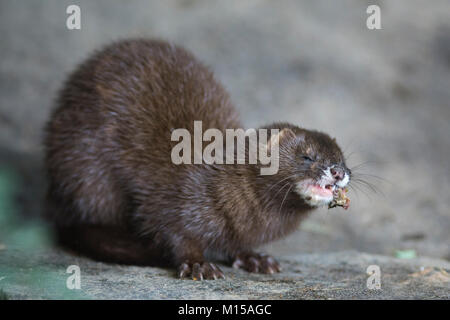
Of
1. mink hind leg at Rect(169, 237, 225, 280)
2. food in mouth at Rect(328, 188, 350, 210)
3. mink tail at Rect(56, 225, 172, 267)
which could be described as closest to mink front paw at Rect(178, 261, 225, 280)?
mink hind leg at Rect(169, 237, 225, 280)

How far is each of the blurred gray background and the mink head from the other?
1.39 m

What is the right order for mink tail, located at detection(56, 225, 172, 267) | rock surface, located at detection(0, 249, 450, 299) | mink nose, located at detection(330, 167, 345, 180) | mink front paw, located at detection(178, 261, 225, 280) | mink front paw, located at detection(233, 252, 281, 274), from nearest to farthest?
rock surface, located at detection(0, 249, 450, 299) → mink nose, located at detection(330, 167, 345, 180) → mink front paw, located at detection(178, 261, 225, 280) → mink tail, located at detection(56, 225, 172, 267) → mink front paw, located at detection(233, 252, 281, 274)

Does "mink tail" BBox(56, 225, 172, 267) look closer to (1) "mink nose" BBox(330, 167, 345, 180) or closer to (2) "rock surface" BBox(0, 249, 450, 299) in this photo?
(2) "rock surface" BBox(0, 249, 450, 299)

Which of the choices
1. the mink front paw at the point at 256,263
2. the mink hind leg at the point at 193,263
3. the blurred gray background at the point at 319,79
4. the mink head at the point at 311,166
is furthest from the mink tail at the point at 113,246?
the blurred gray background at the point at 319,79

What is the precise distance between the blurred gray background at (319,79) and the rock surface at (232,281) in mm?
872

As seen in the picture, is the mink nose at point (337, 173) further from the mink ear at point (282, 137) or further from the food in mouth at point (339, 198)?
the mink ear at point (282, 137)

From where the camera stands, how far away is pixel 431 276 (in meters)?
3.76

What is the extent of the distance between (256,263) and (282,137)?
2.77ft

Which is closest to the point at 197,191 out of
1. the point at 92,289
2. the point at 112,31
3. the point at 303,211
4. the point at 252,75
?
the point at 303,211

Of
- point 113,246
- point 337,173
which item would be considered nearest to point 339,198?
point 337,173

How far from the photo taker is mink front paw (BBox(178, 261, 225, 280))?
3.59 meters

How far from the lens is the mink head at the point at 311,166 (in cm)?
345

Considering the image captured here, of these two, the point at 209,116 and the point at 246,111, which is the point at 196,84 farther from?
the point at 246,111

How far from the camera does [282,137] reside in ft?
12.1
